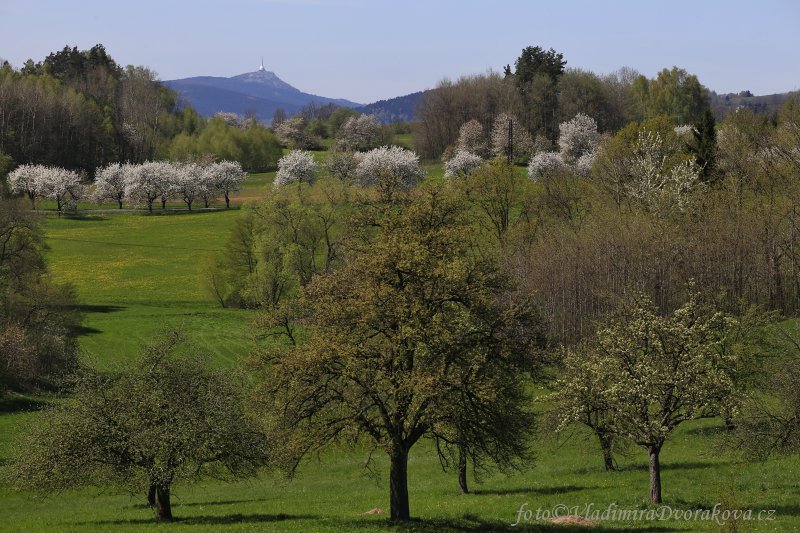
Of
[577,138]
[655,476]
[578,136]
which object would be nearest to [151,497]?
[655,476]

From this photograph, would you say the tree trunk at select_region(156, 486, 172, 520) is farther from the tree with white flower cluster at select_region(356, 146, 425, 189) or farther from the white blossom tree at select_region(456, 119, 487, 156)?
the white blossom tree at select_region(456, 119, 487, 156)

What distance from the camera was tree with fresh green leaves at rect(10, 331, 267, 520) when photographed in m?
30.7

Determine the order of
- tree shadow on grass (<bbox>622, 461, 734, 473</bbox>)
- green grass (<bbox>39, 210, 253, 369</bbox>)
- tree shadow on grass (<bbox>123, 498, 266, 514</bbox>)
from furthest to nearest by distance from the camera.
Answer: green grass (<bbox>39, 210, 253, 369</bbox>) < tree shadow on grass (<bbox>622, 461, 734, 473</bbox>) < tree shadow on grass (<bbox>123, 498, 266, 514</bbox>)

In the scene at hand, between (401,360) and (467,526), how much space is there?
5.55 metres

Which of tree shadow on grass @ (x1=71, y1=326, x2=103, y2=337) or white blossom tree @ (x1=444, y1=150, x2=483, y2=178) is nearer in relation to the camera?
tree shadow on grass @ (x1=71, y1=326, x2=103, y2=337)

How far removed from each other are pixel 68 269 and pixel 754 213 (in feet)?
240

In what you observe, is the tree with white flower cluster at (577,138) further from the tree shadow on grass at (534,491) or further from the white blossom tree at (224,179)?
the tree shadow on grass at (534,491)

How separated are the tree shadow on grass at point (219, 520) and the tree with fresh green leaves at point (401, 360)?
3.34 meters

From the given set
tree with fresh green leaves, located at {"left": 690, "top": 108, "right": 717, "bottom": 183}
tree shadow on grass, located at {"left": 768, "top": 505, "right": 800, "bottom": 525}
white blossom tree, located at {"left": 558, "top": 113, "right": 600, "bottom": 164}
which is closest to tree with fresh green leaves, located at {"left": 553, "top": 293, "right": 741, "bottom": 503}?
tree shadow on grass, located at {"left": 768, "top": 505, "right": 800, "bottom": 525}

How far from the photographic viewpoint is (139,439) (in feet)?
101

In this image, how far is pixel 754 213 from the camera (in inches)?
2638

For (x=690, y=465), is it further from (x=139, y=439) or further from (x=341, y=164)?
(x=341, y=164)

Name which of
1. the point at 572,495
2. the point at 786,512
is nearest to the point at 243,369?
the point at 572,495

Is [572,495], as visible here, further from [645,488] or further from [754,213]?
[754,213]
